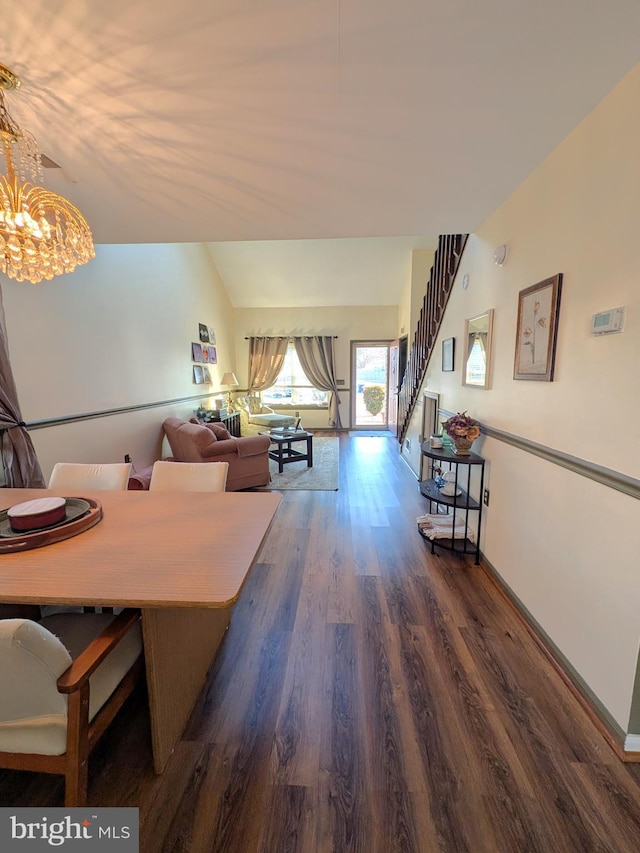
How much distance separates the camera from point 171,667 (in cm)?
125

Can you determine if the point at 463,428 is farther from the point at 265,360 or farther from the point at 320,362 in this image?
the point at 265,360

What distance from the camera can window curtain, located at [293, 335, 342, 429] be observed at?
7.73 meters

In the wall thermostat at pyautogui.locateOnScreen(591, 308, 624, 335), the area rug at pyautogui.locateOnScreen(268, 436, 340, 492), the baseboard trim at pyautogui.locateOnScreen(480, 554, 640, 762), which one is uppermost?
the wall thermostat at pyautogui.locateOnScreen(591, 308, 624, 335)

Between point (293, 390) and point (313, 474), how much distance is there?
12.6 ft

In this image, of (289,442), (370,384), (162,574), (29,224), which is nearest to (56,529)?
(162,574)

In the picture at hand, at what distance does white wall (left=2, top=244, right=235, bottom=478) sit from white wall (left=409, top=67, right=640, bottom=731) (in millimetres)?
3397

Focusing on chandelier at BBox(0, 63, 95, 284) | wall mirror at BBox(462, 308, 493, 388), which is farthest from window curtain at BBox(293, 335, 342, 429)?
chandelier at BBox(0, 63, 95, 284)

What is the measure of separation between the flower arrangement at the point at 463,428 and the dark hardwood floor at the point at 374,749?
1059mm

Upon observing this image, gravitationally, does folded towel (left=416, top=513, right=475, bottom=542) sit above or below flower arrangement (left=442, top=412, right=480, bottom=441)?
below

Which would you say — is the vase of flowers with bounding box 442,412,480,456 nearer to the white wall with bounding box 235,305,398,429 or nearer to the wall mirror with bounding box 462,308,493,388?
the wall mirror with bounding box 462,308,493,388

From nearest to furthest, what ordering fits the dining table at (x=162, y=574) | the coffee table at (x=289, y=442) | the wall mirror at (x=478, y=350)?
the dining table at (x=162, y=574) → the wall mirror at (x=478, y=350) → the coffee table at (x=289, y=442)

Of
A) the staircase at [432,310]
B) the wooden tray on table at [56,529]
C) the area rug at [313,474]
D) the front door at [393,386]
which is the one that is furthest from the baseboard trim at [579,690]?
the front door at [393,386]

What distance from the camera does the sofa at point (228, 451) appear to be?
3.70 metres

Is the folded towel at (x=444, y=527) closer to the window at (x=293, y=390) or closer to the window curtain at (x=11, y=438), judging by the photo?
the window curtain at (x=11, y=438)
